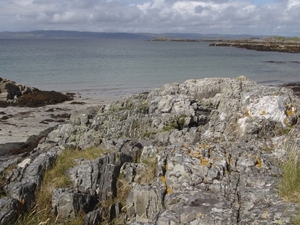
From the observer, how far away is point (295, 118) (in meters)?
8.72

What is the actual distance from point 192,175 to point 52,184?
9.79 feet

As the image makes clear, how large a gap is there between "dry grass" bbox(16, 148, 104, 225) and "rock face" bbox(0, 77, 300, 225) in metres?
0.14

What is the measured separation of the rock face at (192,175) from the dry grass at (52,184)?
0.46ft

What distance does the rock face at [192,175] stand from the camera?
17.6 ft

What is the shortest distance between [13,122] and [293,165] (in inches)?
847

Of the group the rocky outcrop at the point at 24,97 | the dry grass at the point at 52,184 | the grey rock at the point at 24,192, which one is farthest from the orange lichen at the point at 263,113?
the rocky outcrop at the point at 24,97

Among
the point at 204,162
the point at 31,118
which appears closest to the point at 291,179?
the point at 204,162

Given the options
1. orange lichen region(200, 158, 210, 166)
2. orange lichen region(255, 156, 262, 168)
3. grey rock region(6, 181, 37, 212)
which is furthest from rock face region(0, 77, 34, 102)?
orange lichen region(255, 156, 262, 168)

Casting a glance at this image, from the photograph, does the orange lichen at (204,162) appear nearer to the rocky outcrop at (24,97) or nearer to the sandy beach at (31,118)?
the sandy beach at (31,118)

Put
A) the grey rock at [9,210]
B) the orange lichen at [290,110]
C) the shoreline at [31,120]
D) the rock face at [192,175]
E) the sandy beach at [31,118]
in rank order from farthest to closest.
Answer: the sandy beach at [31,118] → the shoreline at [31,120] → the orange lichen at [290,110] → the grey rock at [9,210] → the rock face at [192,175]

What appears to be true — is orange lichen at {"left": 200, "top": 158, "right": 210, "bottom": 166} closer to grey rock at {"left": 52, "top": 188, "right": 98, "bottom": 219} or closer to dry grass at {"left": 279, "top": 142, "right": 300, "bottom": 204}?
dry grass at {"left": 279, "top": 142, "right": 300, "bottom": 204}

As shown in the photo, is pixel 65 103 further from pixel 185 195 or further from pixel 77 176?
pixel 185 195

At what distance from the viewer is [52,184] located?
7.02 metres

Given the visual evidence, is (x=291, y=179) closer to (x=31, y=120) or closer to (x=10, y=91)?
(x=31, y=120)
